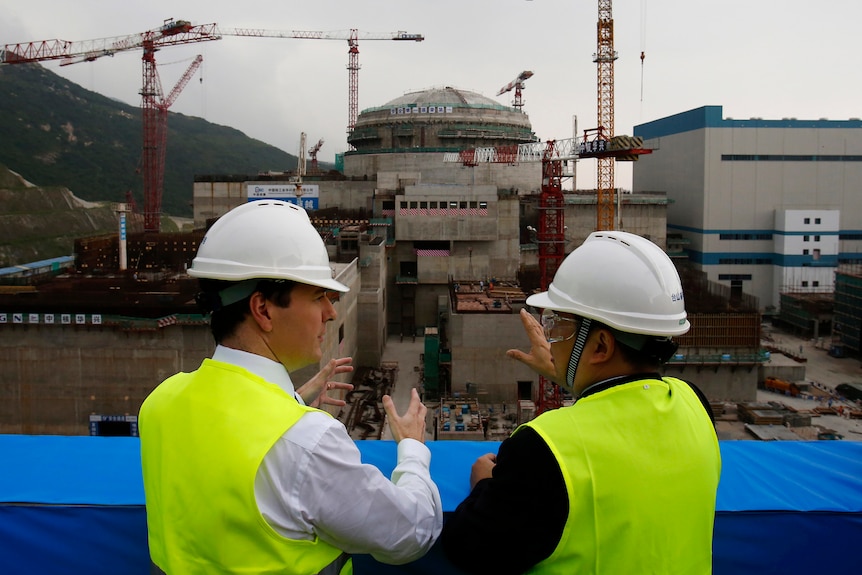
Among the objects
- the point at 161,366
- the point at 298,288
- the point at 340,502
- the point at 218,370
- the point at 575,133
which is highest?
the point at 575,133

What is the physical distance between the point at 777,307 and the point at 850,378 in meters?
17.0

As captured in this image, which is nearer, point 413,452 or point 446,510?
point 413,452

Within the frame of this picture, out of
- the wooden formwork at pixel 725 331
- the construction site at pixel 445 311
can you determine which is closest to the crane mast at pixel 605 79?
the construction site at pixel 445 311

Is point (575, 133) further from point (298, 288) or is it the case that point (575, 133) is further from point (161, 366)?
Answer: point (298, 288)

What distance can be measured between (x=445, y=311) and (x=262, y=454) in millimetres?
35176

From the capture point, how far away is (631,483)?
2.25m

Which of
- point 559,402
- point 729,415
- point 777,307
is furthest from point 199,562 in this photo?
point 777,307

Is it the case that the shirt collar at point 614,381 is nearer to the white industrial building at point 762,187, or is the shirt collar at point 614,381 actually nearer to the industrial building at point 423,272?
the industrial building at point 423,272

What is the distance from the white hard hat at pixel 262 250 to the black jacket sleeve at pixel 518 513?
3.01ft

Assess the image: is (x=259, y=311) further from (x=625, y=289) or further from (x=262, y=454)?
(x=625, y=289)

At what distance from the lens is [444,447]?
3449mm

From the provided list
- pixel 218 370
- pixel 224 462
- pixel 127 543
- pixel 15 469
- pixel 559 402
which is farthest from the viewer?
pixel 559 402

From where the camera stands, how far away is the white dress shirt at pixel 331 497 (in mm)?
2123

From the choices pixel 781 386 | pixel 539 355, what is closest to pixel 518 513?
pixel 539 355
